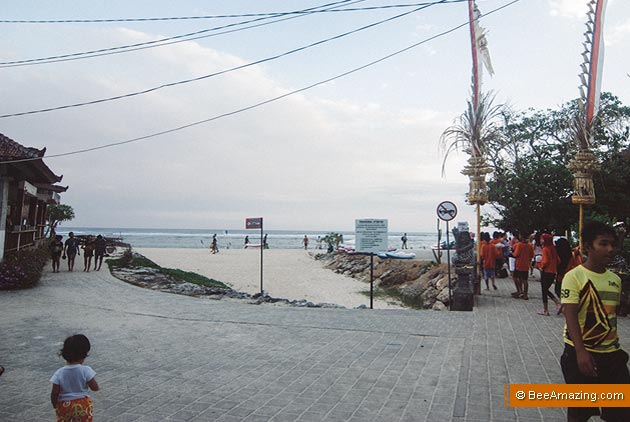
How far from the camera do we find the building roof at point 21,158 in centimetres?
1205

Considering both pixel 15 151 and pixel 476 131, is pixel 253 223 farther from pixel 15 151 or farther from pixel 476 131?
pixel 476 131

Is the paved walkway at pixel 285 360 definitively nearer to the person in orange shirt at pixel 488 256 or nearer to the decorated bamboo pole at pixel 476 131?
the person in orange shirt at pixel 488 256

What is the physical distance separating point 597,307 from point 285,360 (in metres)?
4.12

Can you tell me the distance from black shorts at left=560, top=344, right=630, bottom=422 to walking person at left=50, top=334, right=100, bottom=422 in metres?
3.40

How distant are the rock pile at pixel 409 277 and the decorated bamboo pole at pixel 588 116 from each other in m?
5.48

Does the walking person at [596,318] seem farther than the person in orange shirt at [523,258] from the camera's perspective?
No

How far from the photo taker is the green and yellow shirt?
2867 mm

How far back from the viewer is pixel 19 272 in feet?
41.6

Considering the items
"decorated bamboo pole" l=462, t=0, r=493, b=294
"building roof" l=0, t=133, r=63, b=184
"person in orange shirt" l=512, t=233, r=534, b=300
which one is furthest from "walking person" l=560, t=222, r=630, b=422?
"building roof" l=0, t=133, r=63, b=184

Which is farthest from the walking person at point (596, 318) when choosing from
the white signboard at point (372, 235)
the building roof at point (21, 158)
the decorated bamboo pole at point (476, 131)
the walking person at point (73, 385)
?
the building roof at point (21, 158)

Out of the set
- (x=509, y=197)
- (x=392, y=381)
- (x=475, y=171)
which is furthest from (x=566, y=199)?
(x=392, y=381)

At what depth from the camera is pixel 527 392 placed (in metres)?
3.61

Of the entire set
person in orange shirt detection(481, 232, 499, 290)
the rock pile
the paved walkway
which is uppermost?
person in orange shirt detection(481, 232, 499, 290)

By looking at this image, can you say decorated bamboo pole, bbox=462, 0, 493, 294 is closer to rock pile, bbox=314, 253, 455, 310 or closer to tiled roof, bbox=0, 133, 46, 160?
rock pile, bbox=314, 253, 455, 310
